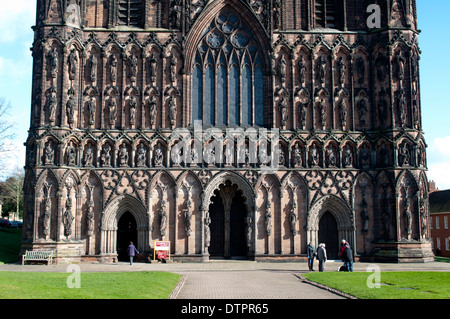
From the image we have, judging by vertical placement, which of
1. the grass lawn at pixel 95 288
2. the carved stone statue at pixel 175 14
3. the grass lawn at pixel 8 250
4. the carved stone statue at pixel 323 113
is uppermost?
the carved stone statue at pixel 175 14

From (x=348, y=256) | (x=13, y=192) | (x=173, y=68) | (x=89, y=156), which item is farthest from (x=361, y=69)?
(x=13, y=192)

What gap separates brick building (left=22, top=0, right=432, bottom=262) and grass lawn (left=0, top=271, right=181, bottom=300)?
561 inches

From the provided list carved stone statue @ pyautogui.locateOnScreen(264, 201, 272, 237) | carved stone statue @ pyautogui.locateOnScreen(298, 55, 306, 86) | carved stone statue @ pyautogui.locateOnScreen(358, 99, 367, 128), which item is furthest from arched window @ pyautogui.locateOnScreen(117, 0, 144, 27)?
carved stone statue @ pyautogui.locateOnScreen(358, 99, 367, 128)

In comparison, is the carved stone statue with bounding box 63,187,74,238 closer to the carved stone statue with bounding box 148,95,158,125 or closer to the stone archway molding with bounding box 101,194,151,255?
the stone archway molding with bounding box 101,194,151,255

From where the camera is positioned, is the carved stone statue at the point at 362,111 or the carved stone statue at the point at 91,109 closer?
the carved stone statue at the point at 91,109

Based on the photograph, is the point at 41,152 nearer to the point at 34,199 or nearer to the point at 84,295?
the point at 34,199

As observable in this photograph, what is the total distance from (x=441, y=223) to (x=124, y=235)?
39.4 m

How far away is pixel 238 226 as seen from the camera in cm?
3916

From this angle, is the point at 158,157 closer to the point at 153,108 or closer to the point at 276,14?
the point at 153,108

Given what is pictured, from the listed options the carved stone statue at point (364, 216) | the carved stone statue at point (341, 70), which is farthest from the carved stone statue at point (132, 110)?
the carved stone statue at point (364, 216)

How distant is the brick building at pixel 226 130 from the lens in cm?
3694

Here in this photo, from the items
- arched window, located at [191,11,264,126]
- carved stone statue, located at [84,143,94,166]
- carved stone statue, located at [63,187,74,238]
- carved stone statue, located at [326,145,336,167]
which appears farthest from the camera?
arched window, located at [191,11,264,126]

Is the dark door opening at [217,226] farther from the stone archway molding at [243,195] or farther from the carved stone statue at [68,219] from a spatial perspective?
the carved stone statue at [68,219]

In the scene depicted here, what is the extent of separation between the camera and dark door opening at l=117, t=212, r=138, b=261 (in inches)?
1523
